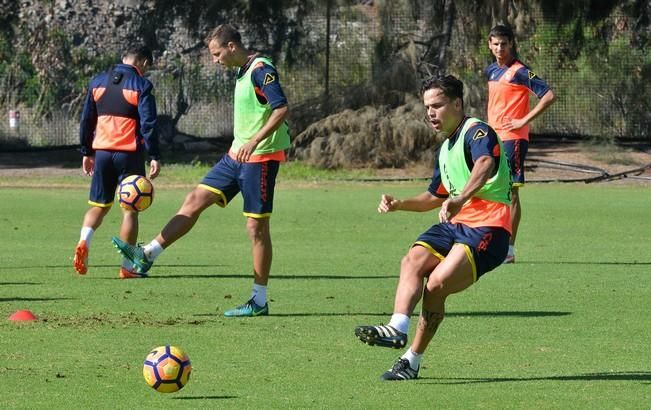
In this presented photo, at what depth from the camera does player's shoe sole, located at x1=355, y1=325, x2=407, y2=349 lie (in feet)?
23.1

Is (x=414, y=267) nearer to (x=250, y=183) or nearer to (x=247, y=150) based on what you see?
(x=247, y=150)

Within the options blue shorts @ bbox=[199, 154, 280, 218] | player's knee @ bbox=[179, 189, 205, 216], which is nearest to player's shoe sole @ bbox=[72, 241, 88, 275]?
player's knee @ bbox=[179, 189, 205, 216]

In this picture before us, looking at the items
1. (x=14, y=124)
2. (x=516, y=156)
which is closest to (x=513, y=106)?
(x=516, y=156)

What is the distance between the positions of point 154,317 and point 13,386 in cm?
260

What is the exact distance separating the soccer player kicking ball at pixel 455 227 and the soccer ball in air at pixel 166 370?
1.16 m

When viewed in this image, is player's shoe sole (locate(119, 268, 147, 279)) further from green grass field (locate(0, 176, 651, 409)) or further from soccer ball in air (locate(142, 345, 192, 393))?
soccer ball in air (locate(142, 345, 192, 393))

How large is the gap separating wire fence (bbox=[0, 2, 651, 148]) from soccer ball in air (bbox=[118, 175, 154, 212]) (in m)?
16.7

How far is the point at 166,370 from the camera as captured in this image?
694cm

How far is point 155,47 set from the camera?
98.4 feet

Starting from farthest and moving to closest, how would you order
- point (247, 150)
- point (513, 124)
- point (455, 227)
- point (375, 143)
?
point (375, 143) → point (513, 124) → point (247, 150) → point (455, 227)

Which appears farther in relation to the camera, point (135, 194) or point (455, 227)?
point (135, 194)

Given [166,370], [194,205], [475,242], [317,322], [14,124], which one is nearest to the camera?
[166,370]

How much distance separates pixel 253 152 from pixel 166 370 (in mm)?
3437

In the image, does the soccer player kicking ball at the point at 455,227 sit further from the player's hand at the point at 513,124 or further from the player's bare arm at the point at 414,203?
the player's hand at the point at 513,124
